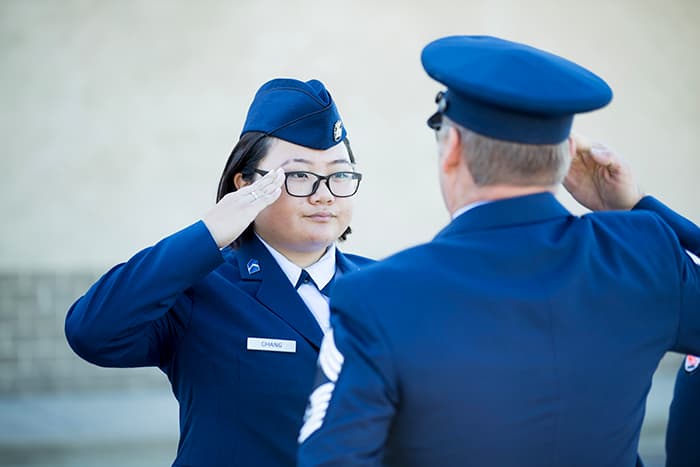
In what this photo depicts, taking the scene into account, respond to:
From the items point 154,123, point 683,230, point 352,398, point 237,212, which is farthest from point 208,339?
point 154,123

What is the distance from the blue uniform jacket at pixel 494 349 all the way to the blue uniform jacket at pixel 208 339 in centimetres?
61

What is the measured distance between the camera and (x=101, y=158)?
6.92 meters

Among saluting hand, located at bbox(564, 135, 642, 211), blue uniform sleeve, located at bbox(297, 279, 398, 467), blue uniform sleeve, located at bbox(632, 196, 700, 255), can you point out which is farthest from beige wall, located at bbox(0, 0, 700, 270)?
blue uniform sleeve, located at bbox(297, 279, 398, 467)

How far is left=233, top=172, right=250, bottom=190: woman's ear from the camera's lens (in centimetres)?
255

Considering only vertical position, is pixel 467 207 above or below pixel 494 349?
above

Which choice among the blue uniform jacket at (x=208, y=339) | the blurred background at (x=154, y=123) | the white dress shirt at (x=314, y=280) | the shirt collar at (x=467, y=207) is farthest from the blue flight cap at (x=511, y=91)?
the blurred background at (x=154, y=123)

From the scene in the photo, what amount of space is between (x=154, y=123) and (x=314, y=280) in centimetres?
474

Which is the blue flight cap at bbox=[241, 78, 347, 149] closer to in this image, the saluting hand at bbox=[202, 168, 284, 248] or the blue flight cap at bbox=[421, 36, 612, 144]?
the saluting hand at bbox=[202, 168, 284, 248]

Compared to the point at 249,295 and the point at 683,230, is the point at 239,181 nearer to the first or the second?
the point at 249,295

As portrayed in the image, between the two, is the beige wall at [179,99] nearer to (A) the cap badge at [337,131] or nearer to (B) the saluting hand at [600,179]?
(A) the cap badge at [337,131]

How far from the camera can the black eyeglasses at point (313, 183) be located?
244 cm

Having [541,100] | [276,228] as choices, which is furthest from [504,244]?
[276,228]

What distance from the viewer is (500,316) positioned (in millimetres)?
1621

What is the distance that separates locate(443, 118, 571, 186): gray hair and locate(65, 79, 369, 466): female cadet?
0.69m
